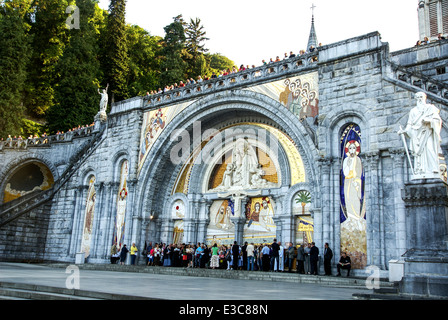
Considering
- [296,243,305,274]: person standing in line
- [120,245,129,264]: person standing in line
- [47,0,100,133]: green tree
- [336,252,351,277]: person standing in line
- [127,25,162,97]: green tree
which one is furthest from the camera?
[127,25,162,97]: green tree

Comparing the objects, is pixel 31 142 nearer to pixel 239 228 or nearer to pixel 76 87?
pixel 76 87

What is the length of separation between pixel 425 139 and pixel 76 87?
34166mm

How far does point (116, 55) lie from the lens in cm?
4309

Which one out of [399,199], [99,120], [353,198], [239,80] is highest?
[99,120]

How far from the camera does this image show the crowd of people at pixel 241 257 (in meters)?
15.1

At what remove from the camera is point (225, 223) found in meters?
21.5

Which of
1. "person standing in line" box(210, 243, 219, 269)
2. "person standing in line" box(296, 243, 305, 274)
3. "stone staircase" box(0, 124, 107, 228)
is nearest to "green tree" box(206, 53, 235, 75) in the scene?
"stone staircase" box(0, 124, 107, 228)

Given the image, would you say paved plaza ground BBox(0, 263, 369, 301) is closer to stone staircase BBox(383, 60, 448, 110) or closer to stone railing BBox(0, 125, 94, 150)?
stone staircase BBox(383, 60, 448, 110)

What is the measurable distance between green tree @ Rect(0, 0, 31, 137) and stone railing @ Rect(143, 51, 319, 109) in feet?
51.4

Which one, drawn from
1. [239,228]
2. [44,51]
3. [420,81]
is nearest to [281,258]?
[239,228]

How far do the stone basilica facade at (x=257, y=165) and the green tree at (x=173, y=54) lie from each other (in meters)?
11.7

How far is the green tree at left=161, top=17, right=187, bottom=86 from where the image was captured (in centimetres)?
3916
